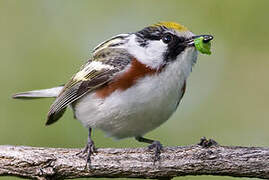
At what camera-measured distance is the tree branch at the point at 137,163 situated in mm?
5695

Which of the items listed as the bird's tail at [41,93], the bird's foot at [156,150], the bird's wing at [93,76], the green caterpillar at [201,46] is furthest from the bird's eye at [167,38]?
the bird's tail at [41,93]

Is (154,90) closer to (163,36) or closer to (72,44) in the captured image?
(163,36)

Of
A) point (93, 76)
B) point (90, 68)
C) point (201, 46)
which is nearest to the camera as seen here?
point (201, 46)

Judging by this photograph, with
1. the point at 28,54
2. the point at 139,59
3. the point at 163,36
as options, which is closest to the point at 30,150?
the point at 139,59

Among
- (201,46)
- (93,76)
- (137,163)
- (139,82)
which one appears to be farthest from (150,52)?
(137,163)

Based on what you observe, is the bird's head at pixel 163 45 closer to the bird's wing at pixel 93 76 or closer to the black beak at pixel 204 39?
the black beak at pixel 204 39

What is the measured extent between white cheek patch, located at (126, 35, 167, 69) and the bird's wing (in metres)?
0.10

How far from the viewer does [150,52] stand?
21.0 ft

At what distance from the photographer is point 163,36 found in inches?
253

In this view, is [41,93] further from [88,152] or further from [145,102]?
[145,102]

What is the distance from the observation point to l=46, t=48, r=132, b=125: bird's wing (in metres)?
6.54

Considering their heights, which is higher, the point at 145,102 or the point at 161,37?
the point at 161,37

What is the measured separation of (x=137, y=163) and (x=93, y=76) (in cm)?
139

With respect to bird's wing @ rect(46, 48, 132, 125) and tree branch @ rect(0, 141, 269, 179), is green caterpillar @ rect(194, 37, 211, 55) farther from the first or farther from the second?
tree branch @ rect(0, 141, 269, 179)
